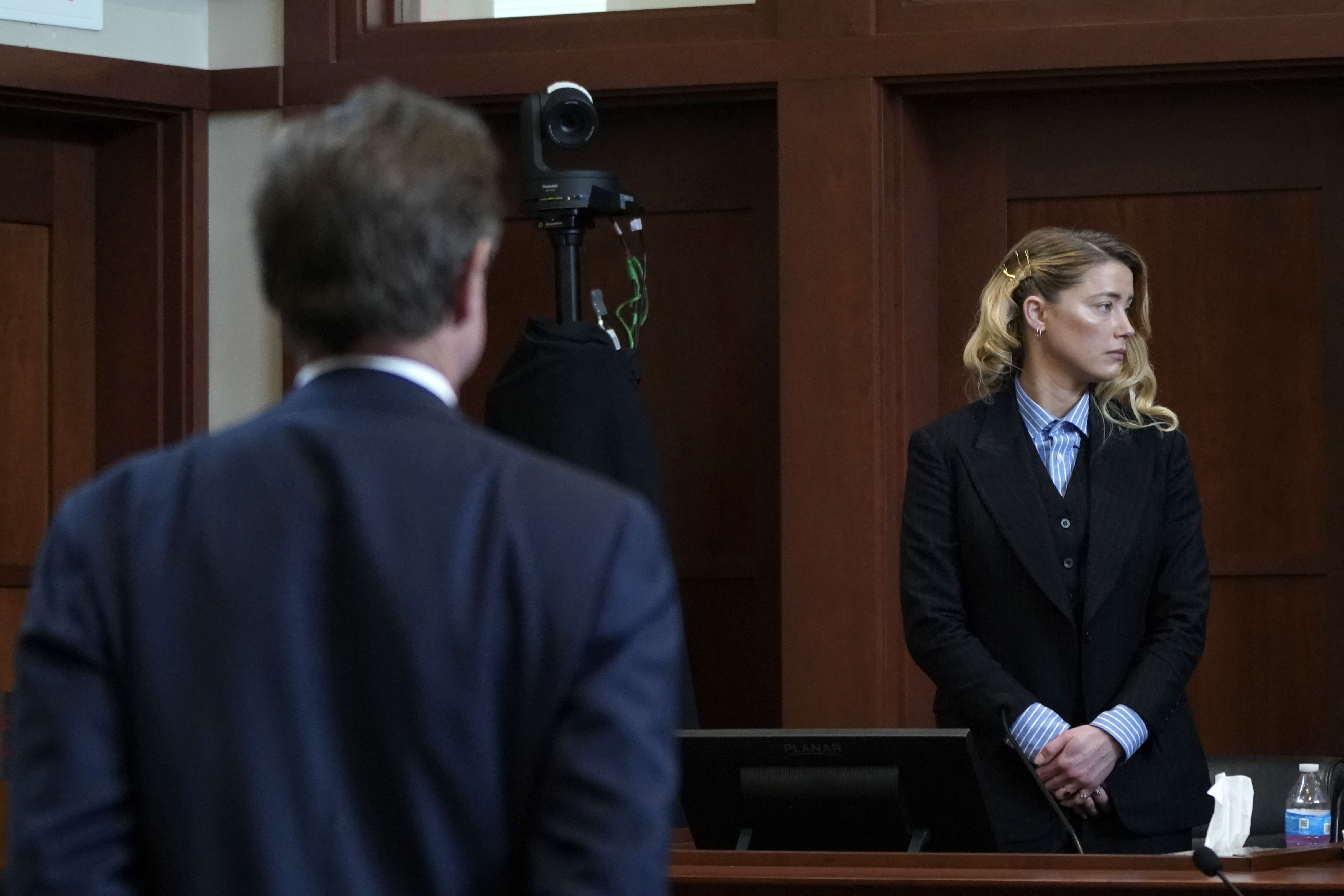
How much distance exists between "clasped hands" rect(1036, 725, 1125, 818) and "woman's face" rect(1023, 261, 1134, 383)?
624mm

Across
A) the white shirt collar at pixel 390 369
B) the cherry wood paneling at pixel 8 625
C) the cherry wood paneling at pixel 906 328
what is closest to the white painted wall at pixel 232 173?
the cherry wood paneling at pixel 8 625

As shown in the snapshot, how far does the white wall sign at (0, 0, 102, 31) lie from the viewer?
4125mm

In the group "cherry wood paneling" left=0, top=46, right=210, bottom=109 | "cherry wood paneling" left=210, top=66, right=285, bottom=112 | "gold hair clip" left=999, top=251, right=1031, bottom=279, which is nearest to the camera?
"gold hair clip" left=999, top=251, right=1031, bottom=279

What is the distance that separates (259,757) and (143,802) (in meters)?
0.09

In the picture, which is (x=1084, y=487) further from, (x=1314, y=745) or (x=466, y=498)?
(x=466, y=498)

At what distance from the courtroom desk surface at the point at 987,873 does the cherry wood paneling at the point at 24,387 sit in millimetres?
2566

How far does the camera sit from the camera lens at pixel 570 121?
3779 mm

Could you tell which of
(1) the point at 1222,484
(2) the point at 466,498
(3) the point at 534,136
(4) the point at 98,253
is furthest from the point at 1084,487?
(4) the point at 98,253

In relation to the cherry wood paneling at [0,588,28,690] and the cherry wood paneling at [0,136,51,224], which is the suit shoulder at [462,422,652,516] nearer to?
the cherry wood paneling at [0,588,28,690]

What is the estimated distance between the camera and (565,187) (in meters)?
3.77

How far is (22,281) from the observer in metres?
4.39

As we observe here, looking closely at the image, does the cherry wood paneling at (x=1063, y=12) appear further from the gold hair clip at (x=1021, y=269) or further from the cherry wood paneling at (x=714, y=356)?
the gold hair clip at (x=1021, y=269)

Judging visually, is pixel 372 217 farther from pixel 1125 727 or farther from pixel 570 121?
pixel 570 121

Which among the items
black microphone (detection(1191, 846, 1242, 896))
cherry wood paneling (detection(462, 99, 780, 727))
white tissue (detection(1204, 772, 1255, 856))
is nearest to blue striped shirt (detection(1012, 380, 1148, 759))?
white tissue (detection(1204, 772, 1255, 856))
